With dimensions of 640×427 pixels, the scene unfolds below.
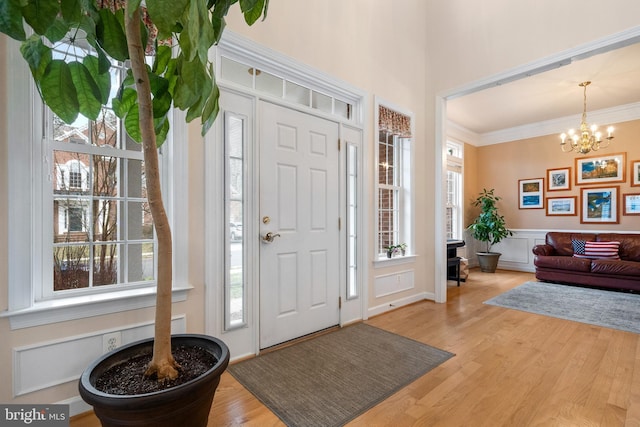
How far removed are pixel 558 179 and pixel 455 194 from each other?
6.14 feet

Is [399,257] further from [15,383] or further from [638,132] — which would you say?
[638,132]

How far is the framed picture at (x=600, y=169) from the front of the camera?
522 centimetres

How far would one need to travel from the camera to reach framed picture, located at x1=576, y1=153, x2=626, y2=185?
5.22 meters

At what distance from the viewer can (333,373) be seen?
2105 millimetres

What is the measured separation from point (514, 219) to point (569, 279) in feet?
5.98

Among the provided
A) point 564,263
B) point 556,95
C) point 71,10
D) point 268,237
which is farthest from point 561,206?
point 71,10

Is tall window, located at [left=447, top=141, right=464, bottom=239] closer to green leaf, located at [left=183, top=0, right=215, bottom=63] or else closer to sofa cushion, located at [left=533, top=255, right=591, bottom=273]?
sofa cushion, located at [left=533, top=255, right=591, bottom=273]

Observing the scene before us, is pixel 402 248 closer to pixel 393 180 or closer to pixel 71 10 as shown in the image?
pixel 393 180

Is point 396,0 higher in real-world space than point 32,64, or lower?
higher

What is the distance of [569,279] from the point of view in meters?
4.85

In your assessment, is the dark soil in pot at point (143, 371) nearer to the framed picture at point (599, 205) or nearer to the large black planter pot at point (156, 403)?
the large black planter pot at point (156, 403)

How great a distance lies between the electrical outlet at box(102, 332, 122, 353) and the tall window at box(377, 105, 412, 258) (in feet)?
8.33

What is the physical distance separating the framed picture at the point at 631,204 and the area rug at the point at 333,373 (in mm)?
5237

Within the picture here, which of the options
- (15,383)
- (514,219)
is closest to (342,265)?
(15,383)
